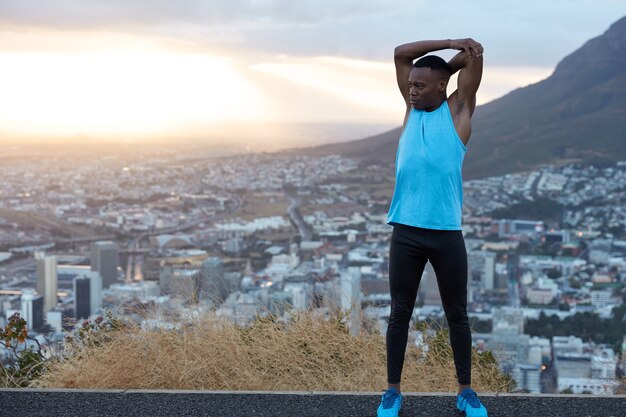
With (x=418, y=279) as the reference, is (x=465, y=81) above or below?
above

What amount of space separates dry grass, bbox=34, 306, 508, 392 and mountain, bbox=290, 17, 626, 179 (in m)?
35.0

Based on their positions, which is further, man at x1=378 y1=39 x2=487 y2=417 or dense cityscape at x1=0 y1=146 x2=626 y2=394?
dense cityscape at x1=0 y1=146 x2=626 y2=394

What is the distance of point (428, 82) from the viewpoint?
11.4 feet

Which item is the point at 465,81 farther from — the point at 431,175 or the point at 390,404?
the point at 390,404

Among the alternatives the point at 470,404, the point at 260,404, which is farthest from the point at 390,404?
the point at 260,404

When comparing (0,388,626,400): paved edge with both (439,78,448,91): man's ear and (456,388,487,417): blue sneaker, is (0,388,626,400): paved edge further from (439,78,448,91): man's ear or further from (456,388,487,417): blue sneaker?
(439,78,448,91): man's ear

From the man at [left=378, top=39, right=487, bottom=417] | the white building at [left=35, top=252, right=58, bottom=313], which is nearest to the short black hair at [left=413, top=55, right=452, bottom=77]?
the man at [left=378, top=39, right=487, bottom=417]

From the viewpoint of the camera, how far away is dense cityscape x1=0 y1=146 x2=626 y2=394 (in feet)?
28.7

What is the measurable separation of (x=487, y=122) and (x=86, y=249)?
27.0m

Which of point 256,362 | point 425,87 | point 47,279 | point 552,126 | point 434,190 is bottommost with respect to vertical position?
point 47,279

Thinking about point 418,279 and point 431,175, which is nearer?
point 431,175

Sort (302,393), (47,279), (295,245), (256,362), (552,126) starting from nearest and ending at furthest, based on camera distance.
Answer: (302,393) → (256,362) → (47,279) → (295,245) → (552,126)

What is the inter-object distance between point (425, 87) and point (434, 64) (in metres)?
0.10

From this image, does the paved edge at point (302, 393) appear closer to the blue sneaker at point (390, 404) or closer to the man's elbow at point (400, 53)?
the blue sneaker at point (390, 404)
